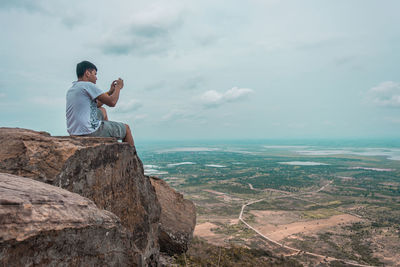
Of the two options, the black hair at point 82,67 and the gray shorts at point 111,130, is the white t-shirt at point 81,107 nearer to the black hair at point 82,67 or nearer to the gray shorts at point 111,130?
the gray shorts at point 111,130

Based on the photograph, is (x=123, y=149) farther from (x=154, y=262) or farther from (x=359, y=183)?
(x=359, y=183)

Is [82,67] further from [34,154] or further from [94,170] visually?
[94,170]

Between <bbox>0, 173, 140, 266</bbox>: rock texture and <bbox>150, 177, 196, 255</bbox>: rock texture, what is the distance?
237 inches

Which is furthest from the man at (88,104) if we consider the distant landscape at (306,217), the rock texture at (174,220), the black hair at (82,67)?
the distant landscape at (306,217)

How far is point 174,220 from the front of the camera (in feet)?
37.3

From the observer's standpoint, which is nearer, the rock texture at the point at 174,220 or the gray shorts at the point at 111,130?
the gray shorts at the point at 111,130

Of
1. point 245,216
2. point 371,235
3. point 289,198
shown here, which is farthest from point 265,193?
point 371,235

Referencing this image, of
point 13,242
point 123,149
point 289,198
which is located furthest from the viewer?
point 289,198

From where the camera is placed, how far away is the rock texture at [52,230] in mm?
2998

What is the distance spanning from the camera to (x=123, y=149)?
7117 mm

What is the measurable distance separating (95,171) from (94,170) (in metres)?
0.05

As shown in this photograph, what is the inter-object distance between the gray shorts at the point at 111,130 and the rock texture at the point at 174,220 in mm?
4648

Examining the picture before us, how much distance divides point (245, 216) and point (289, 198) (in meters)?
31.2

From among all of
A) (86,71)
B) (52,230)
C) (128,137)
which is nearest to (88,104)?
(86,71)
